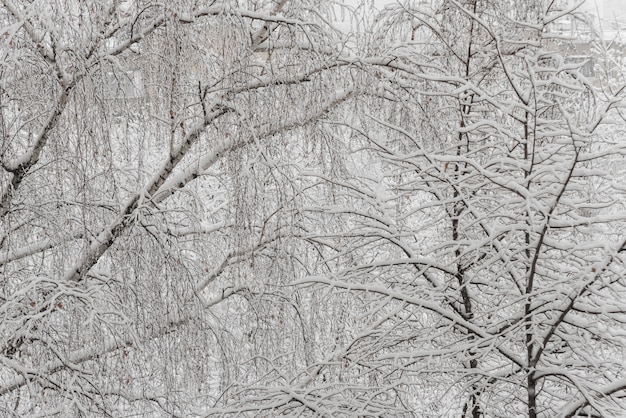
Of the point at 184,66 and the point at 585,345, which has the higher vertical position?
the point at 184,66

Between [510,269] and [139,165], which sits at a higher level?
[139,165]

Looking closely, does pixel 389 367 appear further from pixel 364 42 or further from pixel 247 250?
pixel 364 42

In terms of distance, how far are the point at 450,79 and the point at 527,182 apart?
0.60 meters

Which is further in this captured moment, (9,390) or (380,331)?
(9,390)

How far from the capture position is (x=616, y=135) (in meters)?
5.18

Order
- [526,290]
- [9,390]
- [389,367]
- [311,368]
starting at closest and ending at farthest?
[526,290], [389,367], [311,368], [9,390]

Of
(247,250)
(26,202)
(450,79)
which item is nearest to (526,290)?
(450,79)

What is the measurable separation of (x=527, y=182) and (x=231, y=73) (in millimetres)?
2375

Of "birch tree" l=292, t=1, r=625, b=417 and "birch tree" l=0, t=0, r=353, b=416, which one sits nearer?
"birch tree" l=292, t=1, r=625, b=417

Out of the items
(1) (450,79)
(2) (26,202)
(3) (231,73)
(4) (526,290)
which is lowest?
(4) (526,290)

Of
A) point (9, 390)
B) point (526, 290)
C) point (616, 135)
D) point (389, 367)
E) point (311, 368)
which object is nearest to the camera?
point (526, 290)

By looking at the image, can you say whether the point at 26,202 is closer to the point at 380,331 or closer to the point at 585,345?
the point at 380,331

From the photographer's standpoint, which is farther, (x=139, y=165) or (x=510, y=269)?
(x=139, y=165)

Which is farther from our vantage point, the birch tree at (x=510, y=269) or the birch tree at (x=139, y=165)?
the birch tree at (x=139, y=165)
